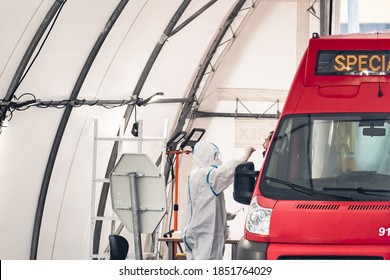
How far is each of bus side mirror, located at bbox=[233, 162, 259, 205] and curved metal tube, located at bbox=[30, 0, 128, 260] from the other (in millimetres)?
5847

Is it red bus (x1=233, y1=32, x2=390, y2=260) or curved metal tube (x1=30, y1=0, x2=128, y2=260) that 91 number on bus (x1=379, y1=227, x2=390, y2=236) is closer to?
red bus (x1=233, y1=32, x2=390, y2=260)

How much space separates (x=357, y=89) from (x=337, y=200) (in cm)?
113

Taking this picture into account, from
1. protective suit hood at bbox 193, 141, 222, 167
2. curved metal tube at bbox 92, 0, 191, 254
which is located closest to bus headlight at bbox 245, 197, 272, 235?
protective suit hood at bbox 193, 141, 222, 167

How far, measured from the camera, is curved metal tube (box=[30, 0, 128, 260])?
13805 mm

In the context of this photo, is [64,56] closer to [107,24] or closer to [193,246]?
[107,24]

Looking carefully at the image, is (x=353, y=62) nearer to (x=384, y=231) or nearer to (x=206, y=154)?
(x=384, y=231)

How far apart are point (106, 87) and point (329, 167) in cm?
709

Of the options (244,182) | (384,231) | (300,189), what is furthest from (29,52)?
(384,231)

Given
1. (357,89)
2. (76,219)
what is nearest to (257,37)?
(76,219)

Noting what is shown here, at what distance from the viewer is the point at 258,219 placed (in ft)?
27.1

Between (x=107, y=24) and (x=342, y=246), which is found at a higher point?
(x=107, y=24)

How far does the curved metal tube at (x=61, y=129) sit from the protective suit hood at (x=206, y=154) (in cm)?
297

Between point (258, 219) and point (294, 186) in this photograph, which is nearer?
point (258, 219)
